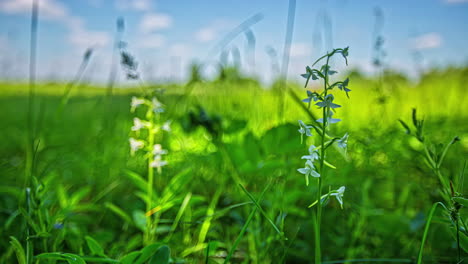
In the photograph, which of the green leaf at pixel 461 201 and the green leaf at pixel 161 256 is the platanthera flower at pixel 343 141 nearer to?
the green leaf at pixel 461 201

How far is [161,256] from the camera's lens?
0.74 metres

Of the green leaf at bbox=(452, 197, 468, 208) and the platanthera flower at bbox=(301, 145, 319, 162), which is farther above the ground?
the platanthera flower at bbox=(301, 145, 319, 162)

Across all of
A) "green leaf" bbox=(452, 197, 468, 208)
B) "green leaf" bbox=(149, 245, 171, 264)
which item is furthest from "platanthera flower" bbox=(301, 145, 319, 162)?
"green leaf" bbox=(149, 245, 171, 264)

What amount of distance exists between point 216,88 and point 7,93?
6.29m

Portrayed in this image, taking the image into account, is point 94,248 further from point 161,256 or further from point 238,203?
point 238,203

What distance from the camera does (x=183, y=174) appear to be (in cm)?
102

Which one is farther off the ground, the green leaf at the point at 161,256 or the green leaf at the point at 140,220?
the green leaf at the point at 161,256

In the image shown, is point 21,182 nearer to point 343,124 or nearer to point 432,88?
point 343,124

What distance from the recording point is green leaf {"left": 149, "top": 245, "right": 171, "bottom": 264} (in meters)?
0.73

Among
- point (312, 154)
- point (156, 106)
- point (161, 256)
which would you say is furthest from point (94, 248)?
point (312, 154)

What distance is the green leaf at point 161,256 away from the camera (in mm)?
735

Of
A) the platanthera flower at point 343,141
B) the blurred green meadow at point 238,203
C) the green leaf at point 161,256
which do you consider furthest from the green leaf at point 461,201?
the green leaf at point 161,256

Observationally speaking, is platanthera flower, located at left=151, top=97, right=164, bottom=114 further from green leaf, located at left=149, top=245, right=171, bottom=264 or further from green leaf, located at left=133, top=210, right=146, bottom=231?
green leaf, located at left=149, top=245, right=171, bottom=264

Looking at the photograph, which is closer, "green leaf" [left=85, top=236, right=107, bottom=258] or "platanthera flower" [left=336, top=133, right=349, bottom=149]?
"platanthera flower" [left=336, top=133, right=349, bottom=149]
